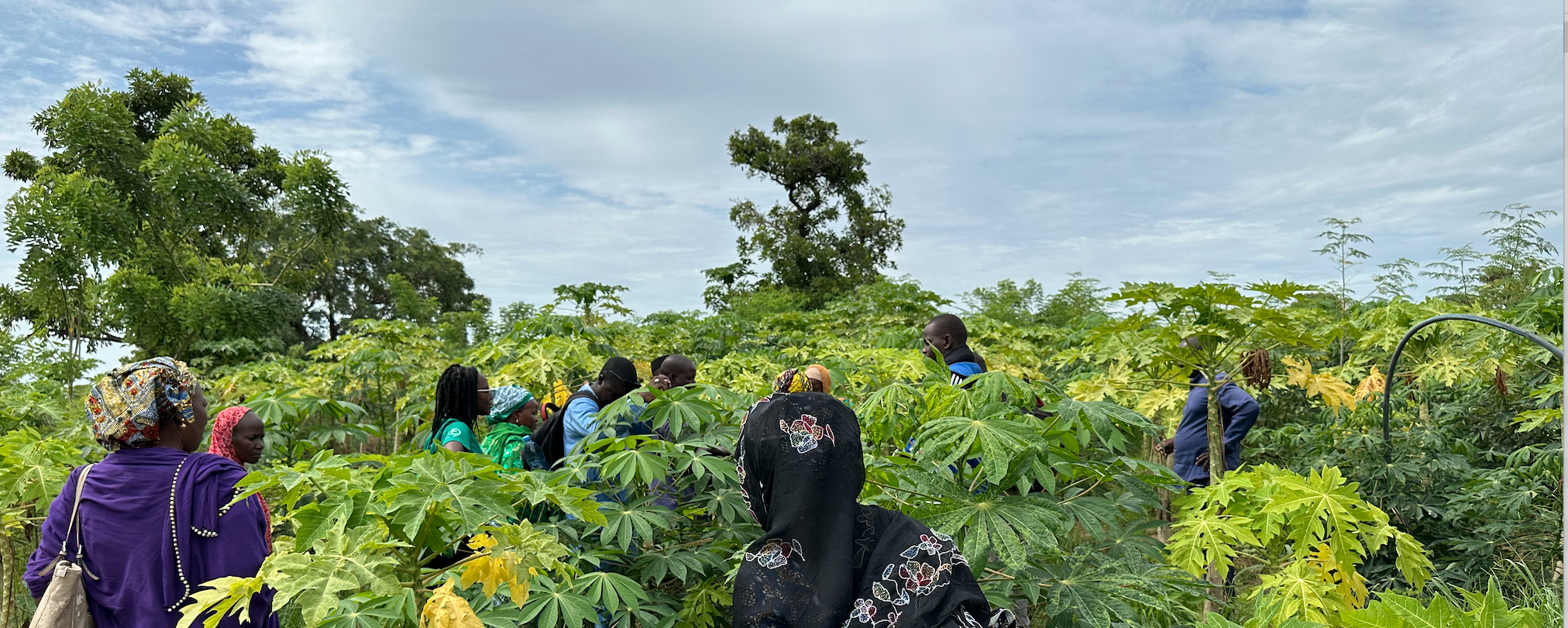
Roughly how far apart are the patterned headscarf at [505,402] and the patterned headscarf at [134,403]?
70.4 inches

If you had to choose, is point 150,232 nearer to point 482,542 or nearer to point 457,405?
point 457,405

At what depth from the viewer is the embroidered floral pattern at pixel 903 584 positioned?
184 centimetres

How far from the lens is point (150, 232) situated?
566 inches

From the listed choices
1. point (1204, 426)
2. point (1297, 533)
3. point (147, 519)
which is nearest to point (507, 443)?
point (147, 519)

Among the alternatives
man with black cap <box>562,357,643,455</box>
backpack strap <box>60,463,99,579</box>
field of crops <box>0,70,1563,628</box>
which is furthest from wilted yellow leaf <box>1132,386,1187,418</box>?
backpack strap <box>60,463,99,579</box>

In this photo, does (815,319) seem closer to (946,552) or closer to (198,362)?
(198,362)

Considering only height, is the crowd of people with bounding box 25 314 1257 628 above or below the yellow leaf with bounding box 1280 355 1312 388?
below

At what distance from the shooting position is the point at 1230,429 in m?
4.58

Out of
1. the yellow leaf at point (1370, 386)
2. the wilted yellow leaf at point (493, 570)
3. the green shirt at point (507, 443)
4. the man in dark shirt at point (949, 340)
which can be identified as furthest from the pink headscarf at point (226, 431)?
the yellow leaf at point (1370, 386)

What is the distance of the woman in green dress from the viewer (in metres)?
3.75

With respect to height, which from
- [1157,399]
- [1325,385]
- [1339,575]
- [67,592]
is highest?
[1325,385]

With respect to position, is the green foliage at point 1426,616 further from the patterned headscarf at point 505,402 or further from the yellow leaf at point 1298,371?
the patterned headscarf at point 505,402

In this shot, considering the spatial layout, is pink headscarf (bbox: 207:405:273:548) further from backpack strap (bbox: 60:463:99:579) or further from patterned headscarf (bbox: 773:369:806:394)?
patterned headscarf (bbox: 773:369:806:394)

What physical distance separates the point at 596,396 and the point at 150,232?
1424 cm
